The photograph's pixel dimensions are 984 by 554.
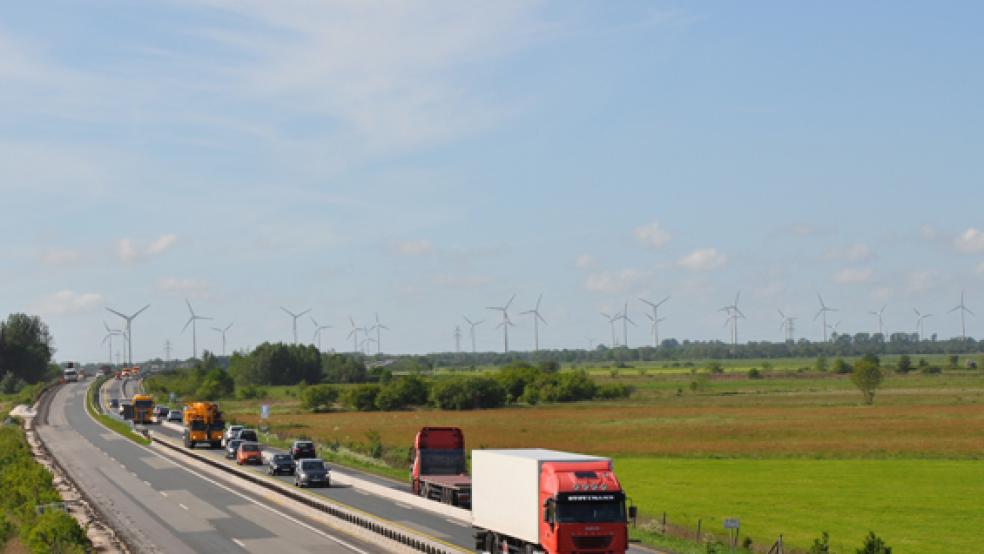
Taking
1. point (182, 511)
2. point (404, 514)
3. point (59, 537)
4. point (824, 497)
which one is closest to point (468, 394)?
point (824, 497)

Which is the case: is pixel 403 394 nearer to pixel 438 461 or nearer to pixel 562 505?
pixel 438 461

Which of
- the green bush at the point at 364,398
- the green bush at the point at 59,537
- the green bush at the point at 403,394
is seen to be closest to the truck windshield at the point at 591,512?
the green bush at the point at 59,537

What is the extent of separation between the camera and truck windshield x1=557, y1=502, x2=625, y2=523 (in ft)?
118

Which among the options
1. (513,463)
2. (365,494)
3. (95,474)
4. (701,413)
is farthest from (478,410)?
(513,463)

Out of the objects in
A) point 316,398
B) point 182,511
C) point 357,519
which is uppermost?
point 316,398

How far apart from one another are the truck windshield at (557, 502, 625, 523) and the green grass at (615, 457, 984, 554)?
57.1 ft

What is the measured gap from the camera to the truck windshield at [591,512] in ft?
118

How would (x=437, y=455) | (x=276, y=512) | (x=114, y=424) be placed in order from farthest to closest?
(x=114, y=424) < (x=437, y=455) < (x=276, y=512)

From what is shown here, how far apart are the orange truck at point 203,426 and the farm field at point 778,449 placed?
1268 centimetres

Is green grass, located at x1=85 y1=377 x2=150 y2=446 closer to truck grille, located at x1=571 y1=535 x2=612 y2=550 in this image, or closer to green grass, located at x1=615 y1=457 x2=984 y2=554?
green grass, located at x1=615 y1=457 x2=984 y2=554

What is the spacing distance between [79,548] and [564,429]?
9394cm

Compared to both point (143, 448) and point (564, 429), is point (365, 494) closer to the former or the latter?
point (143, 448)

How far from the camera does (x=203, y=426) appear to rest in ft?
351

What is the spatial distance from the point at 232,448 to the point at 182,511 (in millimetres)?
34622
